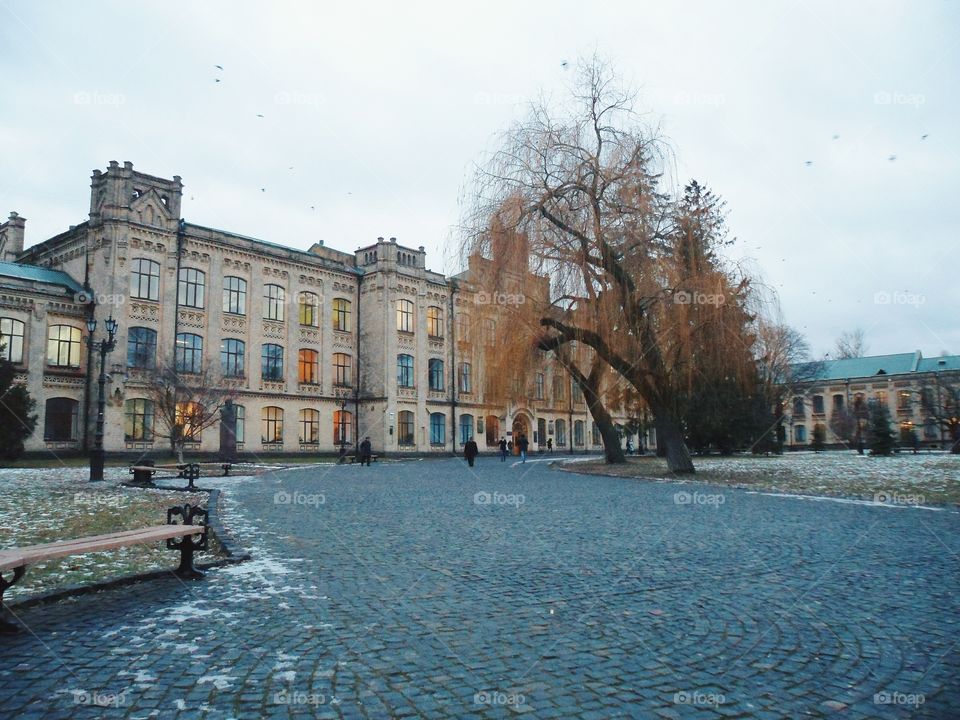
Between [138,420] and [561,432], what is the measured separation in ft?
118

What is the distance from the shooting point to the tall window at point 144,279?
37094mm

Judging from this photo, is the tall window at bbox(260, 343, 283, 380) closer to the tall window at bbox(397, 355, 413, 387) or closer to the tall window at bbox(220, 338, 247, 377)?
the tall window at bbox(220, 338, 247, 377)

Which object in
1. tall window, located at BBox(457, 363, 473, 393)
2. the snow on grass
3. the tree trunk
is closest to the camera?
the snow on grass

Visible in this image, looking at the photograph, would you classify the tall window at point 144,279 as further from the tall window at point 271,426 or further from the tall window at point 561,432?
the tall window at point 561,432

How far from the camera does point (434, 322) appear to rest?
50875mm

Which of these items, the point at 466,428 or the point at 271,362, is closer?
the point at 271,362

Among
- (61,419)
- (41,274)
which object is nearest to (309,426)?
(61,419)

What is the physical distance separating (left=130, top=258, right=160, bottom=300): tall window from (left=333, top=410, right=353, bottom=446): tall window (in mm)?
13166

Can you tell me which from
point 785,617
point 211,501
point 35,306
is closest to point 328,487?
point 211,501

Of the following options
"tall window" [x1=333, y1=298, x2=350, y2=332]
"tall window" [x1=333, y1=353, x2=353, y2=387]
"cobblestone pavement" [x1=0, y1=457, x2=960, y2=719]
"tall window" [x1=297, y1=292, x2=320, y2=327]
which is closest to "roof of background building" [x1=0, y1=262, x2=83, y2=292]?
"tall window" [x1=297, y1=292, x2=320, y2=327]

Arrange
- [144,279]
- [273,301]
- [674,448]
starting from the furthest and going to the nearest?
[273,301]
[144,279]
[674,448]

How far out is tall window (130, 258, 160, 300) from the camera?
37.1 metres

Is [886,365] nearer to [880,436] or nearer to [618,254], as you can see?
[880,436]

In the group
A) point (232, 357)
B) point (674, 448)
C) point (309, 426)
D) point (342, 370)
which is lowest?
point (674, 448)
